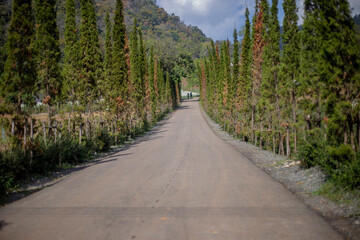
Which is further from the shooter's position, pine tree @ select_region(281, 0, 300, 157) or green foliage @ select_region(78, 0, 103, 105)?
green foliage @ select_region(78, 0, 103, 105)

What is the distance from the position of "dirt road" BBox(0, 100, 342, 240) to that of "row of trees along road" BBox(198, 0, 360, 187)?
1.71m

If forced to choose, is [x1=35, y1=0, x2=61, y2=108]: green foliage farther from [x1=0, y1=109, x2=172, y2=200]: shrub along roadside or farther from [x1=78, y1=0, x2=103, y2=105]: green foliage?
[x1=78, y1=0, x2=103, y2=105]: green foliage

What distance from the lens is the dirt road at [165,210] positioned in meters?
5.04

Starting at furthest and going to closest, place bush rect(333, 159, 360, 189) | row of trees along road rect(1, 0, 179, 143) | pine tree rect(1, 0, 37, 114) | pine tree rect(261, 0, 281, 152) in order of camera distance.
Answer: pine tree rect(261, 0, 281, 152) < row of trees along road rect(1, 0, 179, 143) < pine tree rect(1, 0, 37, 114) < bush rect(333, 159, 360, 189)

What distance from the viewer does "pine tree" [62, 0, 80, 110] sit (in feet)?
64.8

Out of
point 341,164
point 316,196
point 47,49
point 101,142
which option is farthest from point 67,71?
point 341,164

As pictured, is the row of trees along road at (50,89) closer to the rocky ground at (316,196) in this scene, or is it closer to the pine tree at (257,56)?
the rocky ground at (316,196)

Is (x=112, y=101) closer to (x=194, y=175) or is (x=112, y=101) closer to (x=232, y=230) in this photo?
(x=194, y=175)

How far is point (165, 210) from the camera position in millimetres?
6188

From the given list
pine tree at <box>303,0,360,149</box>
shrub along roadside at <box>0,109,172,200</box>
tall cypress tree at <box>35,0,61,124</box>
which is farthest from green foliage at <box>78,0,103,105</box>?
pine tree at <box>303,0,360,149</box>

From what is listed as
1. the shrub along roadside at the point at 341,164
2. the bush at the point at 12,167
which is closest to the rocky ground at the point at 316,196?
the shrub along roadside at the point at 341,164

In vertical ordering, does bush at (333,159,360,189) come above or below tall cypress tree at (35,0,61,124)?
below

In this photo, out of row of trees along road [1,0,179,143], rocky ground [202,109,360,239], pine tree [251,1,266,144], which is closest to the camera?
rocky ground [202,109,360,239]

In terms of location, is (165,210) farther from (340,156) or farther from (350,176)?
(340,156)
